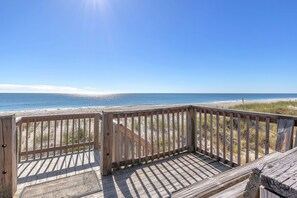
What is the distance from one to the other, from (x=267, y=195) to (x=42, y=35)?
10.1 meters

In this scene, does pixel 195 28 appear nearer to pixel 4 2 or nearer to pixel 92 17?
pixel 92 17

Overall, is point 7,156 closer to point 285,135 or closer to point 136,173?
point 136,173

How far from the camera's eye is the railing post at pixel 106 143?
3174 mm

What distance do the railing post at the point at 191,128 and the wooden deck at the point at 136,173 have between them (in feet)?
0.79

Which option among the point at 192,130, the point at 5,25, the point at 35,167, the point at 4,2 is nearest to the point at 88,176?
the point at 35,167

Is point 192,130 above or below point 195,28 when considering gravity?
below

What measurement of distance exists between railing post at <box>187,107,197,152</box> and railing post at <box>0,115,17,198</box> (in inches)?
140

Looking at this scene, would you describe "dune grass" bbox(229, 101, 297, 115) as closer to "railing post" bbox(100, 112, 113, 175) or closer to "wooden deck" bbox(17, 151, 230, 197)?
"wooden deck" bbox(17, 151, 230, 197)

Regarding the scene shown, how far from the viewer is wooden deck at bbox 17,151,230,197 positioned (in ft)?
9.03

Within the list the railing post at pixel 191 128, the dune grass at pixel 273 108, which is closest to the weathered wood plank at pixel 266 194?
the railing post at pixel 191 128

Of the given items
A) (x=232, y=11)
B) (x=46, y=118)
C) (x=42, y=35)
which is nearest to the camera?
(x=46, y=118)

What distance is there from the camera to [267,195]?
0.48 m

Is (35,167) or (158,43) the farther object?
(158,43)

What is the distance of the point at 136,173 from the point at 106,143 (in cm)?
83
